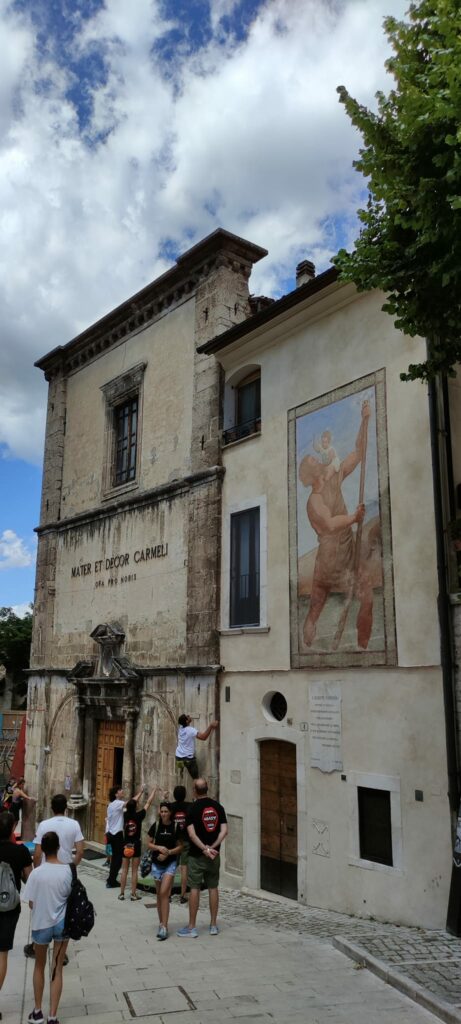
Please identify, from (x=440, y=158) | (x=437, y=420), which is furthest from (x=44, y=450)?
(x=440, y=158)

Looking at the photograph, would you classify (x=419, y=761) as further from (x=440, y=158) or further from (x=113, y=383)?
(x=113, y=383)

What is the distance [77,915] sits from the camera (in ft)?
19.3

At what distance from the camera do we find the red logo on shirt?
826cm

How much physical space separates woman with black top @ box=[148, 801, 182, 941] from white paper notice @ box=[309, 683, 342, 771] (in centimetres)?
252

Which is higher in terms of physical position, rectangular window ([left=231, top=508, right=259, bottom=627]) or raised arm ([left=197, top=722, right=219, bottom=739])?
rectangular window ([left=231, top=508, right=259, bottom=627])

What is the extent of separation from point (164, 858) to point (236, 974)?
1.73 m

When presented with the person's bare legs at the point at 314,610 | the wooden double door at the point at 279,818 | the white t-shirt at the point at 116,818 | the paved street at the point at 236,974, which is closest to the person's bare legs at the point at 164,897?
the paved street at the point at 236,974

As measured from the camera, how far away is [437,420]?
943 centimetres

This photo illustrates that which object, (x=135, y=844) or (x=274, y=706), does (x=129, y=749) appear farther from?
(x=274, y=706)

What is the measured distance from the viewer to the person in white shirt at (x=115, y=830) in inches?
457

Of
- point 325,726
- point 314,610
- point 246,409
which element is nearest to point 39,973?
point 325,726

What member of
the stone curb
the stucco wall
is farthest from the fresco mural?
the stone curb

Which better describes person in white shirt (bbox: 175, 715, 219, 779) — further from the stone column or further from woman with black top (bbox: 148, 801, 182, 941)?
woman with black top (bbox: 148, 801, 182, 941)

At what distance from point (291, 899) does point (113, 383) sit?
11.6 meters
